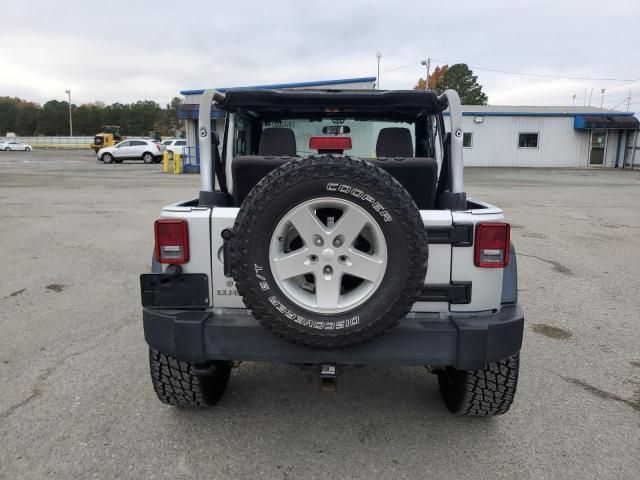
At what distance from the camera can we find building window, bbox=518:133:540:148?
3297 cm

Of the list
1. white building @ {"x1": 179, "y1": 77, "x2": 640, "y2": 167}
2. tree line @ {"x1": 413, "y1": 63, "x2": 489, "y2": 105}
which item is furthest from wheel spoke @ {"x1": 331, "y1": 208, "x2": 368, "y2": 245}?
tree line @ {"x1": 413, "y1": 63, "x2": 489, "y2": 105}

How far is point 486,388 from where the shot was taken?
2.87m

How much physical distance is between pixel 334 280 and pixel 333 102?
66.3 inches

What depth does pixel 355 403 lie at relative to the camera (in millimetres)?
3299

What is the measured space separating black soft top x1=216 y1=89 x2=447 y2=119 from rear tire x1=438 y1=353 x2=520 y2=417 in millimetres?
1790

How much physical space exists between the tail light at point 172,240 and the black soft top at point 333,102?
1187mm

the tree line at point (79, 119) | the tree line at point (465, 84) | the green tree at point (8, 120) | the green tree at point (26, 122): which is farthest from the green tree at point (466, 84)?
the green tree at point (8, 120)

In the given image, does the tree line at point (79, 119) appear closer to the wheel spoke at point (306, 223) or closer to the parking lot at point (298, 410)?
the parking lot at point (298, 410)

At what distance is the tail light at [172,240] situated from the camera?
2641 millimetres

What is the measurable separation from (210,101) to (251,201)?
4.03ft

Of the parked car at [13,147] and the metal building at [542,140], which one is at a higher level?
the metal building at [542,140]

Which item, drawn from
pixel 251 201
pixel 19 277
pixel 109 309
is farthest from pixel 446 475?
pixel 19 277

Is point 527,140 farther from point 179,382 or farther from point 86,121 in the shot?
point 86,121

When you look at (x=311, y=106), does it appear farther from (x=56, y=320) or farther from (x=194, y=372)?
(x=56, y=320)
